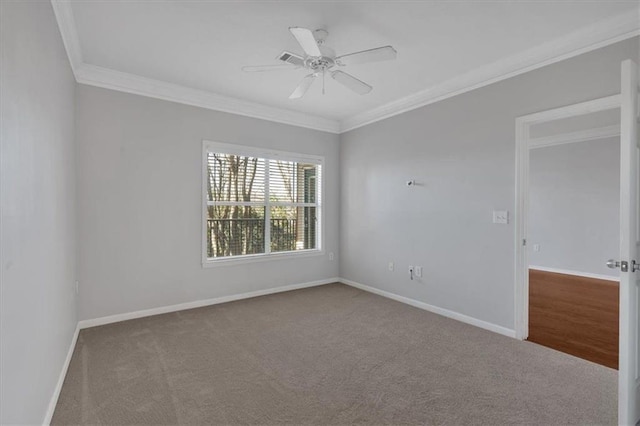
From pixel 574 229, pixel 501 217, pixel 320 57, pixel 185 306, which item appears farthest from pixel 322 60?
pixel 574 229

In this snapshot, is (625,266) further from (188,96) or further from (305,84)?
(188,96)

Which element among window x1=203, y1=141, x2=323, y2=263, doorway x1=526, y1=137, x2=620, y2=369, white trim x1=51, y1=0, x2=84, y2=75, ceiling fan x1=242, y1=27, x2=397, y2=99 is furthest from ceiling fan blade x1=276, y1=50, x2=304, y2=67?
doorway x1=526, y1=137, x2=620, y2=369

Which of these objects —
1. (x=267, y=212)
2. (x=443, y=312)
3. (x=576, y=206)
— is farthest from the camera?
(x=576, y=206)

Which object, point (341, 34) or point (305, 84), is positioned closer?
point (341, 34)

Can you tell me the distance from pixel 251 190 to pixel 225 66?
5.67 ft

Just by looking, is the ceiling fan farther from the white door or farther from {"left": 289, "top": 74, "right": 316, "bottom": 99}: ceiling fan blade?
the white door

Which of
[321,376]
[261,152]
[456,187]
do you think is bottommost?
[321,376]

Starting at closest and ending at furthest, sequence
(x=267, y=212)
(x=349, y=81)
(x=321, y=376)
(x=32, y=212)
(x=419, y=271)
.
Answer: (x=32, y=212)
(x=321, y=376)
(x=349, y=81)
(x=419, y=271)
(x=267, y=212)

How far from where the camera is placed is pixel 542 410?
6.57 feet

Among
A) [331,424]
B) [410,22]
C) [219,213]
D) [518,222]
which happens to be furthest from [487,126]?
[219,213]

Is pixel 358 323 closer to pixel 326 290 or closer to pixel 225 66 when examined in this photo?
pixel 326 290

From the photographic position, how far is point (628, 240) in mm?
1732

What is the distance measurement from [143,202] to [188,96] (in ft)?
4.53

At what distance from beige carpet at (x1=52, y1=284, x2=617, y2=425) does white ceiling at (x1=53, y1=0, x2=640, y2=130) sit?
2.63 m
